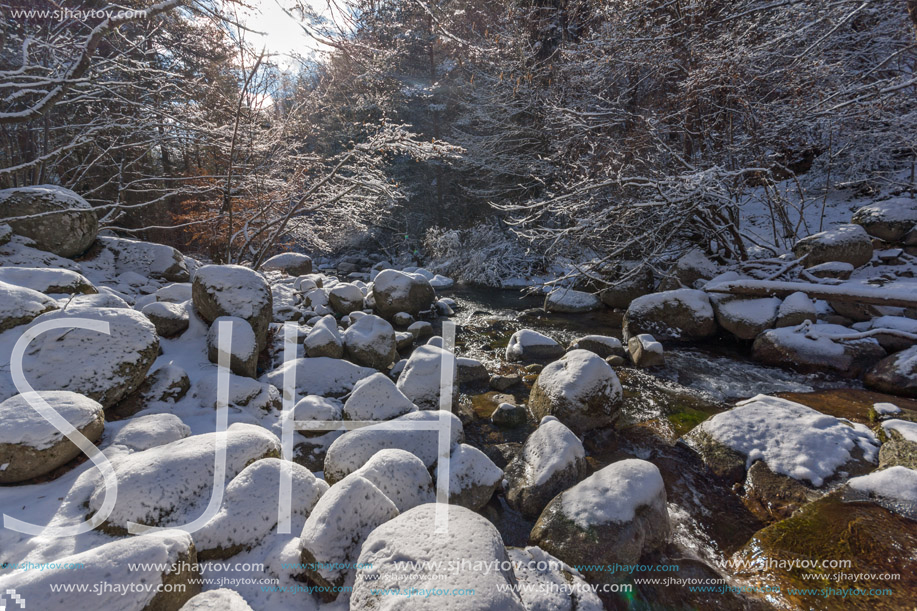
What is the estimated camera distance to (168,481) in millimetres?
2119

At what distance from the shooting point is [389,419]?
11.0ft

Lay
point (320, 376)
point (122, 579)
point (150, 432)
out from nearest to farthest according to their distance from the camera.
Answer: point (122, 579) → point (150, 432) → point (320, 376)

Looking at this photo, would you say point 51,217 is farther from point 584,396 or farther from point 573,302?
point 573,302

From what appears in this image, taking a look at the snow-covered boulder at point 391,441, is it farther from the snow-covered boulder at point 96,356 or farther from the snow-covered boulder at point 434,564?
the snow-covered boulder at point 96,356

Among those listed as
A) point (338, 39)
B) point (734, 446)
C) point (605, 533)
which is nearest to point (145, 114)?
point (338, 39)

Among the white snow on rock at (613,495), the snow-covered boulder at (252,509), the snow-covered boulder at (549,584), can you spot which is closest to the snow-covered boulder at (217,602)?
the snow-covered boulder at (252,509)

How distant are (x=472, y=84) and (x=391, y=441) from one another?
4.76 metres

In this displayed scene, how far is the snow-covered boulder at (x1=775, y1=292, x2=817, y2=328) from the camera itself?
201 inches

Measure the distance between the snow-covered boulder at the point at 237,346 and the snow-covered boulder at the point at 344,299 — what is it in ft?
10.6

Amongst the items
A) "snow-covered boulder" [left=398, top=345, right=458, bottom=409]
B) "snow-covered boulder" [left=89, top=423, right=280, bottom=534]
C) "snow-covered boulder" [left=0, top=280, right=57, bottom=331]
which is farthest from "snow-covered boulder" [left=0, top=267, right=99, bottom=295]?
"snow-covered boulder" [left=398, top=345, right=458, bottom=409]

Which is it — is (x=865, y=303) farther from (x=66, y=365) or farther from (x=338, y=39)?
(x=66, y=365)

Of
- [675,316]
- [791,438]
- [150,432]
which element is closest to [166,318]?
[150,432]

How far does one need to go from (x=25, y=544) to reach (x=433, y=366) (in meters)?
3.00

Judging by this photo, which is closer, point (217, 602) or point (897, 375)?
point (217, 602)
